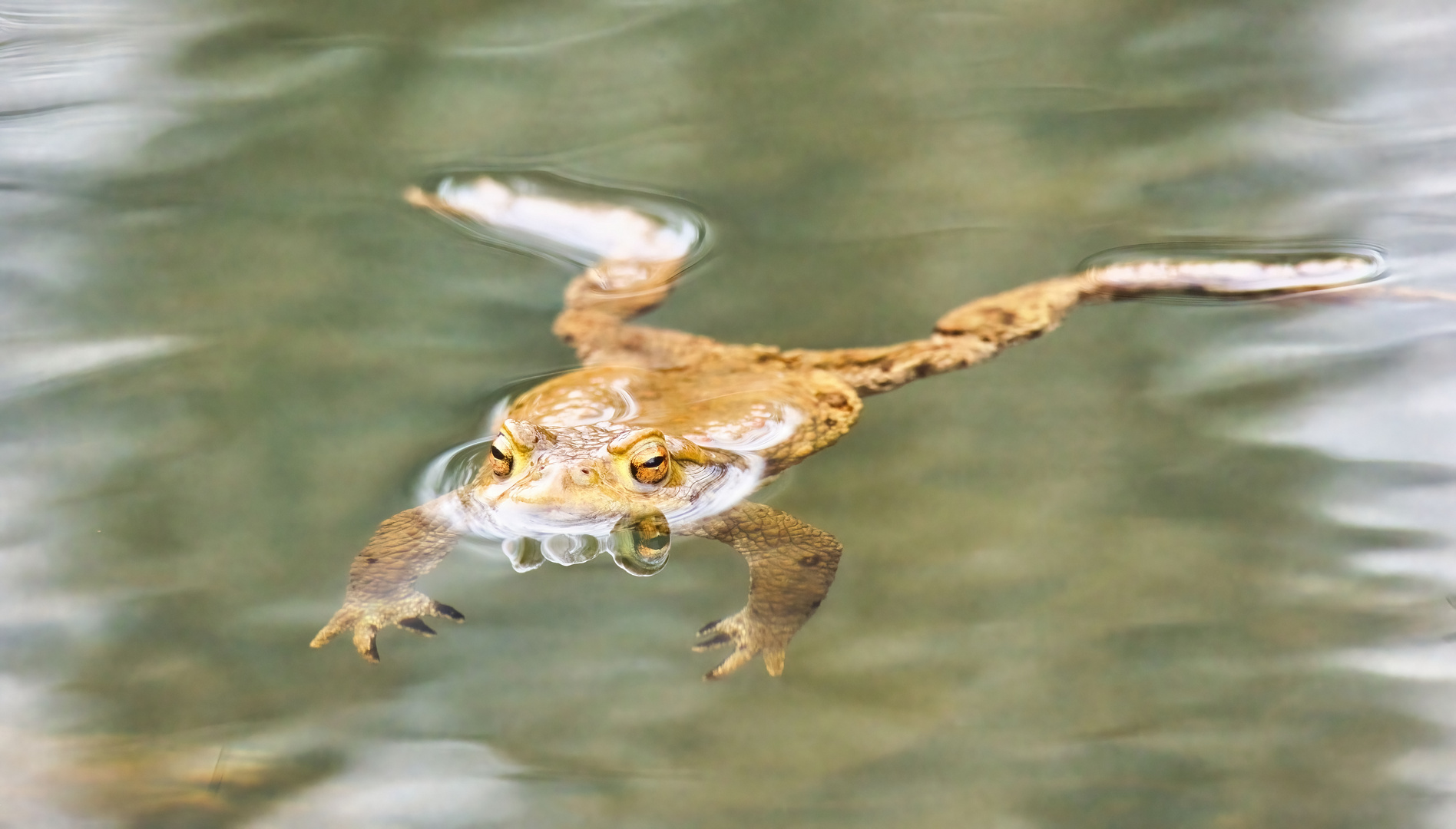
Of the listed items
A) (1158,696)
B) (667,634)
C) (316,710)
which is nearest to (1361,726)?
(1158,696)

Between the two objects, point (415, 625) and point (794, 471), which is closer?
point (415, 625)

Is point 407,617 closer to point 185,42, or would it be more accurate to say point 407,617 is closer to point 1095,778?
point 1095,778

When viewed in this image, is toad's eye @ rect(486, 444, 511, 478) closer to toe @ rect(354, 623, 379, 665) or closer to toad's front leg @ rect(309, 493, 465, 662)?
toad's front leg @ rect(309, 493, 465, 662)

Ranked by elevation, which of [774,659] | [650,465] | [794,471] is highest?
[650,465]

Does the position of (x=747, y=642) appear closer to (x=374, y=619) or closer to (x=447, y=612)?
(x=447, y=612)

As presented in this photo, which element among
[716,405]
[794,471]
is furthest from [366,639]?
[794,471]
